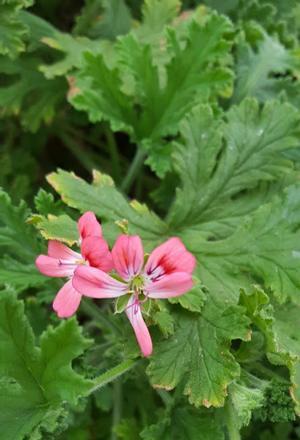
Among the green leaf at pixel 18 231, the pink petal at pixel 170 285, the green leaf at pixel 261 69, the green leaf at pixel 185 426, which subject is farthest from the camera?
the green leaf at pixel 261 69

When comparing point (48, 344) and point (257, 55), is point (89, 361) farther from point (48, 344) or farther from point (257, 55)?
point (257, 55)

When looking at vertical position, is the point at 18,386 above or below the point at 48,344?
below

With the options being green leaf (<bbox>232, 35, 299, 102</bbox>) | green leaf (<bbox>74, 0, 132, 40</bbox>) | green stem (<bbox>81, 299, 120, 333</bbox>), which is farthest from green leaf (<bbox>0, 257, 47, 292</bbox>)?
green leaf (<bbox>74, 0, 132, 40</bbox>)

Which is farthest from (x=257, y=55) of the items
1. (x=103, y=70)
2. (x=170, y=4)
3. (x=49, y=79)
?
(x=49, y=79)

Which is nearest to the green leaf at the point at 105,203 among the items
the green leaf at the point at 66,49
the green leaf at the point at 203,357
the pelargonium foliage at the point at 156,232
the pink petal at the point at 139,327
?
the pelargonium foliage at the point at 156,232

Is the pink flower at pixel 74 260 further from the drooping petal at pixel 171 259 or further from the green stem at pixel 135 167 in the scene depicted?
the green stem at pixel 135 167

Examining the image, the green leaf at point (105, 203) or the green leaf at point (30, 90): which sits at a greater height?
the green leaf at point (30, 90)

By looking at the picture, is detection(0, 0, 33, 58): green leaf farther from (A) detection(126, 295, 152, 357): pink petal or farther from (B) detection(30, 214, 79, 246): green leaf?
(A) detection(126, 295, 152, 357): pink petal
